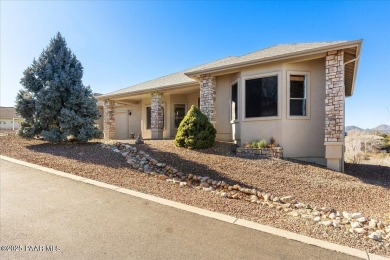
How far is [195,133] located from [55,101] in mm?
6268

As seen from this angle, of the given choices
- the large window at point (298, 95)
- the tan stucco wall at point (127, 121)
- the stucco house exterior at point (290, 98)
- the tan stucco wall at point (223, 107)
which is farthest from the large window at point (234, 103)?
the tan stucco wall at point (127, 121)

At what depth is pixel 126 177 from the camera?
576cm

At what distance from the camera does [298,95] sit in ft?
30.0

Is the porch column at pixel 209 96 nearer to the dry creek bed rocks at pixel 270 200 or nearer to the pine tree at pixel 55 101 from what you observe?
the dry creek bed rocks at pixel 270 200

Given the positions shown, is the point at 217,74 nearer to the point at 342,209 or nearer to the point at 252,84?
the point at 252,84

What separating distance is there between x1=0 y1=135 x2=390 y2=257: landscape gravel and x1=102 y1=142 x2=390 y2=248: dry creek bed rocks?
9.6 inches

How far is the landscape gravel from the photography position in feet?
12.5

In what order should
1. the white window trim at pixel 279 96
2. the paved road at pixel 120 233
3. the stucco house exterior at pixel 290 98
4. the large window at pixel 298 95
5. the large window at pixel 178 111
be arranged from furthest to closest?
1. the large window at pixel 178 111
2. the large window at pixel 298 95
3. the white window trim at pixel 279 96
4. the stucco house exterior at pixel 290 98
5. the paved road at pixel 120 233

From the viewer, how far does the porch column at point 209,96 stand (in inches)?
442

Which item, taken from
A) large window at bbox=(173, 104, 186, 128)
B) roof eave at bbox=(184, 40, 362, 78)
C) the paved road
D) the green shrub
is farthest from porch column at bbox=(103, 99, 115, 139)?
the paved road

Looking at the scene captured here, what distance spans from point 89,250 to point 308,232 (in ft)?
9.99

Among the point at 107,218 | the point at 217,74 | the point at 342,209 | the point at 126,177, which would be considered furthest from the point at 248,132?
the point at 107,218

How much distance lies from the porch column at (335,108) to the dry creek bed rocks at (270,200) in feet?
12.3

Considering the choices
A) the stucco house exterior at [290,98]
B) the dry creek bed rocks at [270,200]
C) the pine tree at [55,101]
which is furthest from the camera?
the pine tree at [55,101]
